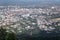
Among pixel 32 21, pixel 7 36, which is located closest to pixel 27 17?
pixel 32 21

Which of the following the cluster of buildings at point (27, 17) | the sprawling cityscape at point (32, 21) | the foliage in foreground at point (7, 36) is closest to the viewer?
the foliage in foreground at point (7, 36)

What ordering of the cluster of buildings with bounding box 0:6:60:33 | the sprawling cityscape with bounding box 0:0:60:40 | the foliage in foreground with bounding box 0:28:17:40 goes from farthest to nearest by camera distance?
the cluster of buildings with bounding box 0:6:60:33, the sprawling cityscape with bounding box 0:0:60:40, the foliage in foreground with bounding box 0:28:17:40

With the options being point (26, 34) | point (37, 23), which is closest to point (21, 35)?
point (26, 34)

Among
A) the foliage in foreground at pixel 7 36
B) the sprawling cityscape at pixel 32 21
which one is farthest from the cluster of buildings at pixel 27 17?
the foliage in foreground at pixel 7 36

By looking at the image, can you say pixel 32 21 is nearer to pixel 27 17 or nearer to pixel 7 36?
pixel 27 17

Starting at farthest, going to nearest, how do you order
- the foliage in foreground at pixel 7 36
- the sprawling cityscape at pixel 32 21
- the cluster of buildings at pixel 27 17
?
the cluster of buildings at pixel 27 17
the sprawling cityscape at pixel 32 21
the foliage in foreground at pixel 7 36

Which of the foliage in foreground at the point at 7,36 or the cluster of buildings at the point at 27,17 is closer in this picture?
the foliage in foreground at the point at 7,36

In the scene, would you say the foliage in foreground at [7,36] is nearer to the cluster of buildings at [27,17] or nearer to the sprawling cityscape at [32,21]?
the sprawling cityscape at [32,21]

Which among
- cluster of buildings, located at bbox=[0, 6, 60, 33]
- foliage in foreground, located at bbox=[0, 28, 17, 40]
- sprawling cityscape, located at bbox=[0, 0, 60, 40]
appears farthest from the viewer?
cluster of buildings, located at bbox=[0, 6, 60, 33]

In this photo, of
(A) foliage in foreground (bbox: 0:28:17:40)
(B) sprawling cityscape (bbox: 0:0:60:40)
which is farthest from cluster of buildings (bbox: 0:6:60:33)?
(A) foliage in foreground (bbox: 0:28:17:40)

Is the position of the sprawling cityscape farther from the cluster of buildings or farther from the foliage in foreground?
the foliage in foreground

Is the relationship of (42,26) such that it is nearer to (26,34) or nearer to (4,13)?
(26,34)
